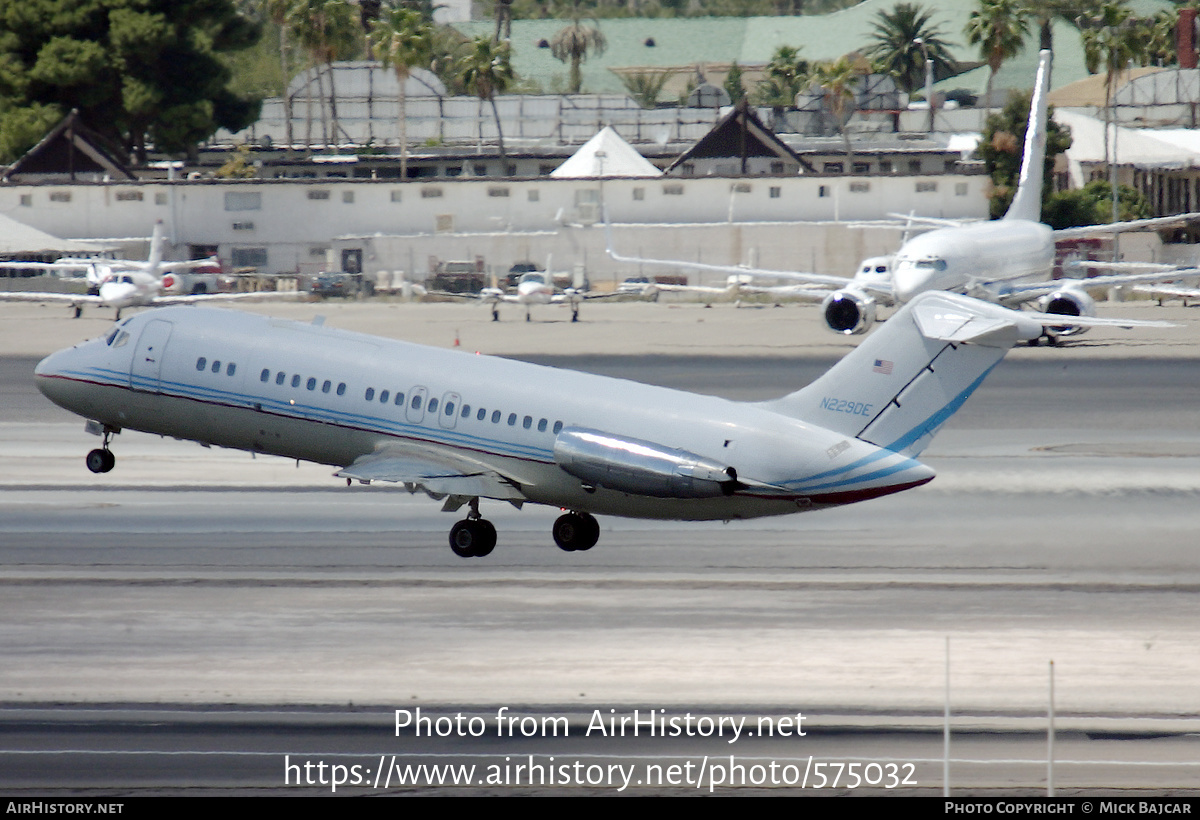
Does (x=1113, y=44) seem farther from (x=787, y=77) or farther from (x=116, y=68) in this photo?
(x=787, y=77)

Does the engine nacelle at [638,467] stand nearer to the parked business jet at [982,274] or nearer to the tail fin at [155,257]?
the parked business jet at [982,274]

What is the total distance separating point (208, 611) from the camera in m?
28.3

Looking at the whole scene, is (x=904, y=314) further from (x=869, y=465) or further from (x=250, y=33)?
(x=250, y=33)

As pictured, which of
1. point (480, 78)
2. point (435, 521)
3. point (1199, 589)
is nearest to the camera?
point (1199, 589)

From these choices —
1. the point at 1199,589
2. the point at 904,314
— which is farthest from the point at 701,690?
the point at 1199,589

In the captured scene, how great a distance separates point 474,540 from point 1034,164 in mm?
55932

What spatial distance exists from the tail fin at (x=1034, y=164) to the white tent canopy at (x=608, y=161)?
4123 cm

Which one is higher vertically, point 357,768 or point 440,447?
point 440,447

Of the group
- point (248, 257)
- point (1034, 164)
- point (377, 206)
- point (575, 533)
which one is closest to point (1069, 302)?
point (1034, 164)

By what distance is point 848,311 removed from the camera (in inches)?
2913

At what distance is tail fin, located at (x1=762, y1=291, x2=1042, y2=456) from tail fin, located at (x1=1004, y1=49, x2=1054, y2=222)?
172 ft

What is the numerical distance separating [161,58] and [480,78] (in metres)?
29.3

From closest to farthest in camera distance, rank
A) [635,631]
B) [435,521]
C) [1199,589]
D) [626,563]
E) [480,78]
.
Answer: [635,631], [1199,589], [626,563], [435,521], [480,78]

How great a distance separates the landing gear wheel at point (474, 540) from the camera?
3234 centimetres
